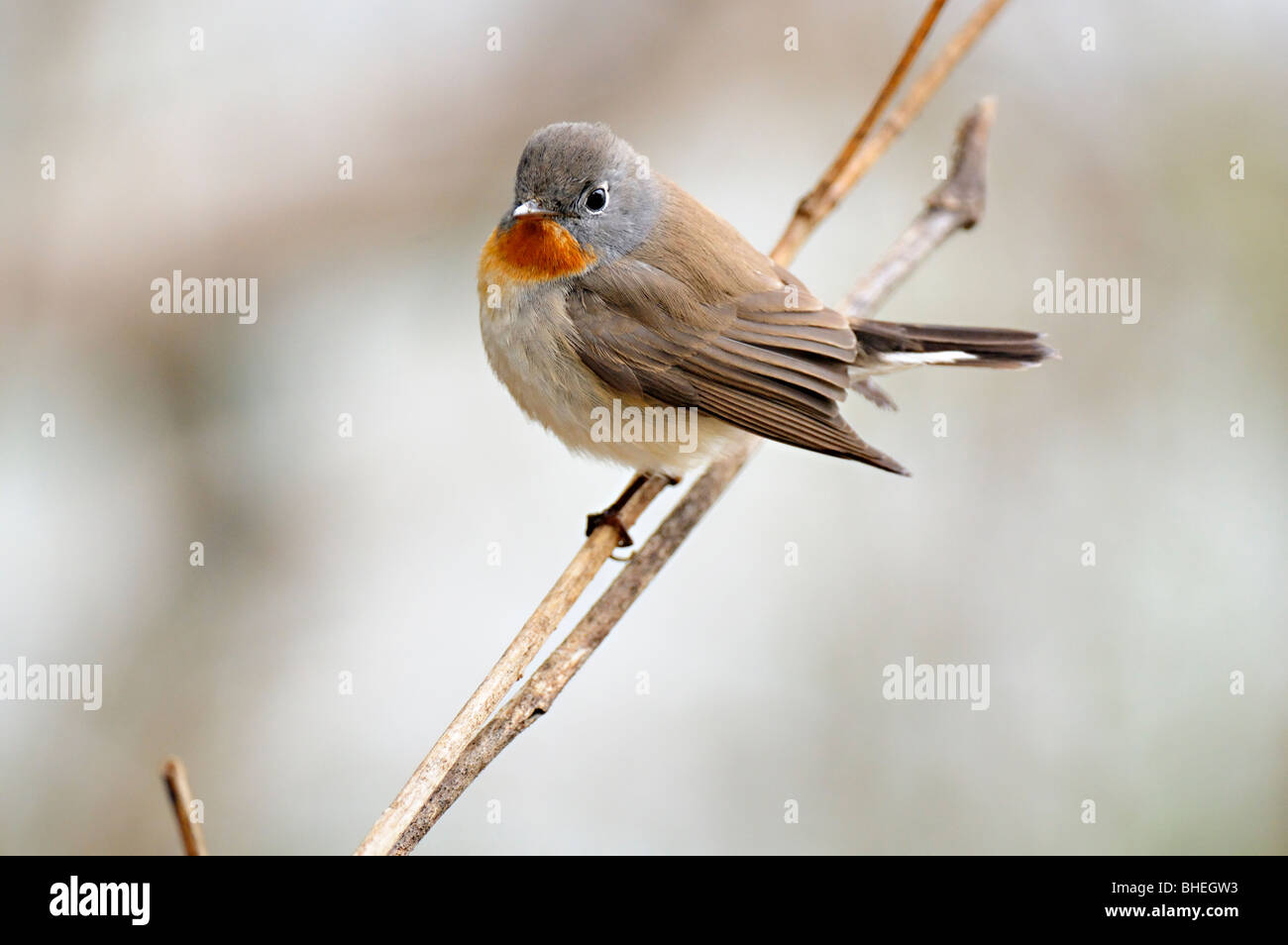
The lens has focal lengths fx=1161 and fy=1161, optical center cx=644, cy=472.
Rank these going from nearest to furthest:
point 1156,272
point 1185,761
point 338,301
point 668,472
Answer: point 668,472 < point 1185,761 < point 1156,272 < point 338,301

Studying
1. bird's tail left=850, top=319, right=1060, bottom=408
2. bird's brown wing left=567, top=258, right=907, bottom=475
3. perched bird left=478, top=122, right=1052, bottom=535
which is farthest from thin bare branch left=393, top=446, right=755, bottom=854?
bird's tail left=850, top=319, right=1060, bottom=408

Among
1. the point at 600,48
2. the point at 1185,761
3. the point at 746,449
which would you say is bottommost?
the point at 1185,761

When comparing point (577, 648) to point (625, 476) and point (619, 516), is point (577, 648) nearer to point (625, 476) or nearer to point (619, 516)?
point (619, 516)

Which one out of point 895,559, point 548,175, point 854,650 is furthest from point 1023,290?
point 548,175

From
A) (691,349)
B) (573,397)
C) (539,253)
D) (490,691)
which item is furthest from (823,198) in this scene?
(490,691)

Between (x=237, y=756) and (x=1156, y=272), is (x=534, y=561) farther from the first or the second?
(x=1156, y=272)

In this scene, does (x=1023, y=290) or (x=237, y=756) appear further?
(x=1023, y=290)

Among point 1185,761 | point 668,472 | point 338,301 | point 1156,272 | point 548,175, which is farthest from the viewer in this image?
point 338,301
